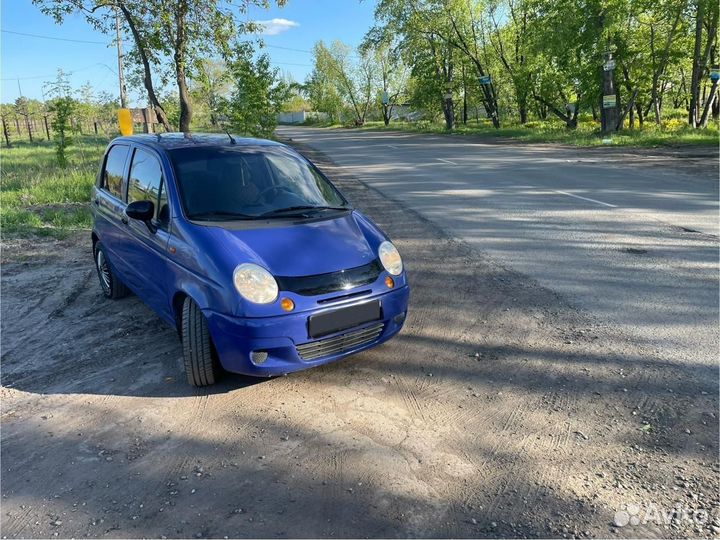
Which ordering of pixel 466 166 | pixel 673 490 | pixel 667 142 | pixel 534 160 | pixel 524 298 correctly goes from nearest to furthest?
pixel 673 490 → pixel 524 298 → pixel 466 166 → pixel 534 160 → pixel 667 142

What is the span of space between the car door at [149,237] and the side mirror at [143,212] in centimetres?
3

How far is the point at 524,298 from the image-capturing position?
502cm

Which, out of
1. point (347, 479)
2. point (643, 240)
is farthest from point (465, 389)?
point (643, 240)

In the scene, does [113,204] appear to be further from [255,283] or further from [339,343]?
[339,343]

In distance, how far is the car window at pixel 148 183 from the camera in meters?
4.16

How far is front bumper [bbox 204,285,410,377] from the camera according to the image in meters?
3.27

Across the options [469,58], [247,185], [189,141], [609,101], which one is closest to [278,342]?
[247,185]

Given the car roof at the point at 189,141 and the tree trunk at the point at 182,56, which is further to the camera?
the tree trunk at the point at 182,56

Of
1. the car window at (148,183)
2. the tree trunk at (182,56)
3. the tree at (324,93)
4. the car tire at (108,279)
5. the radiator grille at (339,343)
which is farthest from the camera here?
the tree at (324,93)

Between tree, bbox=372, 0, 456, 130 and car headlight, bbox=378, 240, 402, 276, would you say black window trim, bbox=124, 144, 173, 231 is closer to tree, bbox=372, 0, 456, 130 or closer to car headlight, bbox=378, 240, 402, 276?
car headlight, bbox=378, 240, 402, 276

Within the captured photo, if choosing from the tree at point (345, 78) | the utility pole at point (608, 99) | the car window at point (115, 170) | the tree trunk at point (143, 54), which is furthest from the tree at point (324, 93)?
the car window at point (115, 170)

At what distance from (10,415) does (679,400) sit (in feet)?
14.2

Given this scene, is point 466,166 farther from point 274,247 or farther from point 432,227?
point 274,247

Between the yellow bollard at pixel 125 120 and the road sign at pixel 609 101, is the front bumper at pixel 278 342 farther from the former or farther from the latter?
the road sign at pixel 609 101
